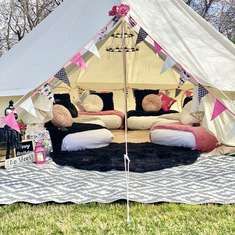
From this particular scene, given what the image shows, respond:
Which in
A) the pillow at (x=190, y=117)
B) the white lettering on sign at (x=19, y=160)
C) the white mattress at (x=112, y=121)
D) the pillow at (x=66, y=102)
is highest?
the pillow at (x=66, y=102)

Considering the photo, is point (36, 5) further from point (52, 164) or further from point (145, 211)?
point (145, 211)

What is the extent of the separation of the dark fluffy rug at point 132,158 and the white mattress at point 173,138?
66mm

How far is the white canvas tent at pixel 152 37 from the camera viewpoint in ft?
12.7

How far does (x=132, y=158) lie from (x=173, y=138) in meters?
0.63

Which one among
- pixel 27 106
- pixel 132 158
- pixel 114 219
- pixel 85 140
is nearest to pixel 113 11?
pixel 27 106

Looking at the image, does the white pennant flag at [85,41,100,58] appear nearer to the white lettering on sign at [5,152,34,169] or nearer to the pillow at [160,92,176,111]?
the white lettering on sign at [5,152,34,169]

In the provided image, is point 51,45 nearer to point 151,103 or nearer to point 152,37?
point 152,37

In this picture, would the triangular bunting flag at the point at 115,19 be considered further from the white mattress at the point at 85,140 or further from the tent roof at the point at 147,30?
the white mattress at the point at 85,140

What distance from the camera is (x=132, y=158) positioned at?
4.89 metres

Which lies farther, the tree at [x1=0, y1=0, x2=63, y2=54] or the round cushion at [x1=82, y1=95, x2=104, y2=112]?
the tree at [x1=0, y1=0, x2=63, y2=54]

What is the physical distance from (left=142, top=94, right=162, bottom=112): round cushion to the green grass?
347 cm

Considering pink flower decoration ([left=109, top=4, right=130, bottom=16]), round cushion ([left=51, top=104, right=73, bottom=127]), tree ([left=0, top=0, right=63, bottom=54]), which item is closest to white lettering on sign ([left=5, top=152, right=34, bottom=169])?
round cushion ([left=51, top=104, right=73, bottom=127])

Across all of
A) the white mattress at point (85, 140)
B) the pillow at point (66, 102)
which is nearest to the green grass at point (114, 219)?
the white mattress at point (85, 140)

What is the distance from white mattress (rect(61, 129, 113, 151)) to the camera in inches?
206
